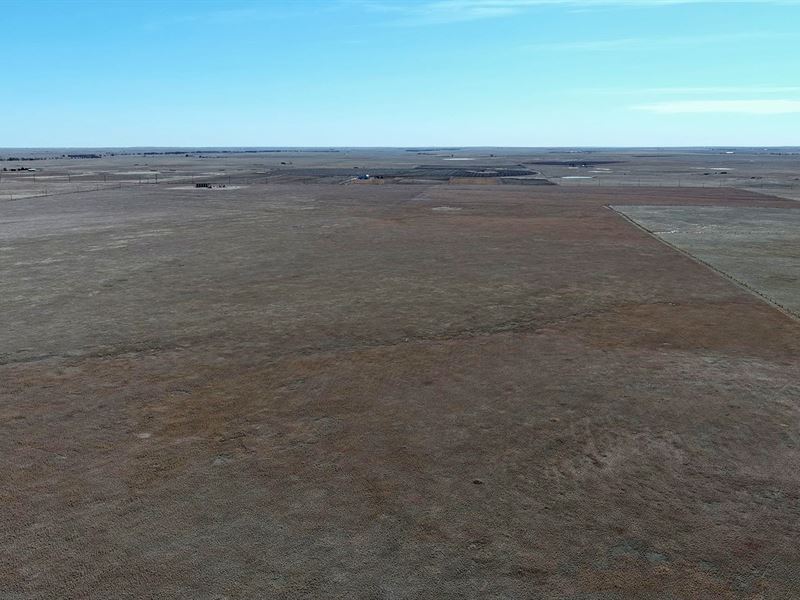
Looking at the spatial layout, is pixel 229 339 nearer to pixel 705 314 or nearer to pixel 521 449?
pixel 521 449

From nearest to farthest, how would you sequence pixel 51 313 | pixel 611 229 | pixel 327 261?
pixel 51 313 → pixel 327 261 → pixel 611 229

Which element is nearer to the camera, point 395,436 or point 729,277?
point 395,436

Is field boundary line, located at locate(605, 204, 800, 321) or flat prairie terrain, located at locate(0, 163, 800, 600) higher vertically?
field boundary line, located at locate(605, 204, 800, 321)

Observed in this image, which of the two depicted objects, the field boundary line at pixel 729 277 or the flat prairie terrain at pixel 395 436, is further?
the field boundary line at pixel 729 277

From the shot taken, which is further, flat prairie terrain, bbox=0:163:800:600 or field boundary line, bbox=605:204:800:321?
field boundary line, bbox=605:204:800:321

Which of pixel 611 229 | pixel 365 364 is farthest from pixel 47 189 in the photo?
pixel 365 364

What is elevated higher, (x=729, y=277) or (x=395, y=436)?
(x=729, y=277)

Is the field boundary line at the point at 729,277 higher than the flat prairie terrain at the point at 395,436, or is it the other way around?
the field boundary line at the point at 729,277

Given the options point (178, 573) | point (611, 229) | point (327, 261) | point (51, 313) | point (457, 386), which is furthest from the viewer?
point (611, 229)
